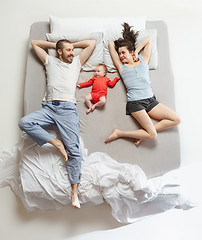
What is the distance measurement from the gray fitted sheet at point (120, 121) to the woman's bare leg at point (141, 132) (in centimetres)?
5

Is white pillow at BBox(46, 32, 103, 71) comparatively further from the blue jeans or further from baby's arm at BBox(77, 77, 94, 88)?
the blue jeans

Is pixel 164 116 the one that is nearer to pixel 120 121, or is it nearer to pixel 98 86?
pixel 120 121

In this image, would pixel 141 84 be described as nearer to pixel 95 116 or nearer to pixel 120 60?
pixel 120 60

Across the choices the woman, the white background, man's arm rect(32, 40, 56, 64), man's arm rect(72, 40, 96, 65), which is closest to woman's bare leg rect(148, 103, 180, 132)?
the woman

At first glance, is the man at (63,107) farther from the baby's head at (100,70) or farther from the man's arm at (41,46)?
the baby's head at (100,70)

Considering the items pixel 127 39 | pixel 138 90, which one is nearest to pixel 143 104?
pixel 138 90

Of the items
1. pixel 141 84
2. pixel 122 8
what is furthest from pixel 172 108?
pixel 122 8

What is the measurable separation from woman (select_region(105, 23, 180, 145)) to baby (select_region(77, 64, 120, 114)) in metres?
0.12

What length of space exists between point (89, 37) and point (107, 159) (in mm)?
1009

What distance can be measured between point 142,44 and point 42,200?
146 centimetres

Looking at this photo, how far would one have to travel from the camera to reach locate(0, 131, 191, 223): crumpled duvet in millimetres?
1908

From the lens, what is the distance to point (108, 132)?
2.10 m

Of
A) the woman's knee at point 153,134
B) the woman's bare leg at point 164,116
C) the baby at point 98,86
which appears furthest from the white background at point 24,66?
the baby at point 98,86

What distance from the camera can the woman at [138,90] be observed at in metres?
2.06
